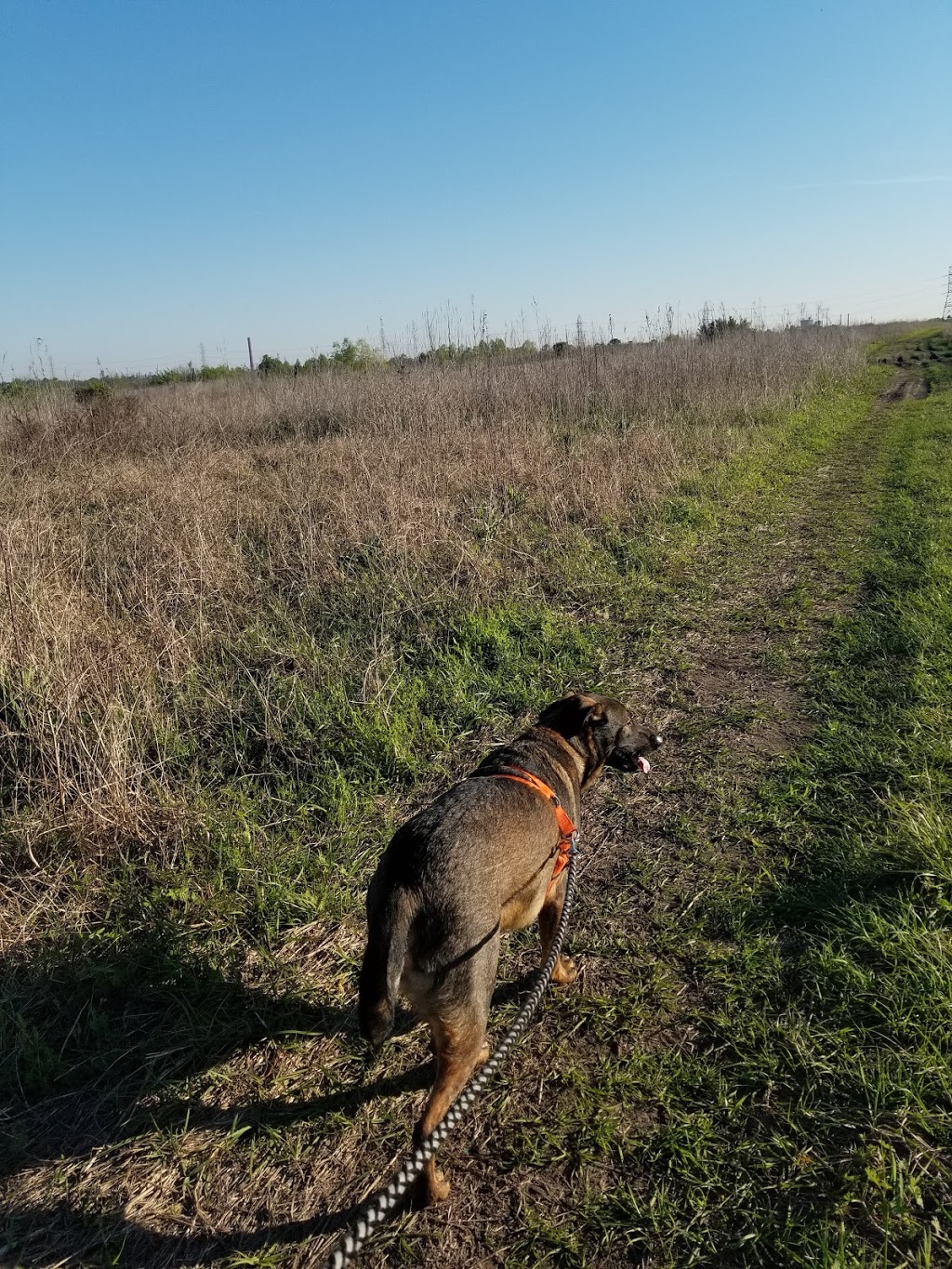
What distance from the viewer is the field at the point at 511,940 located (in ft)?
6.36

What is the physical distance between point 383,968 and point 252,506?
6505 mm

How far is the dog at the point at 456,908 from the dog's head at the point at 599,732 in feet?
1.80

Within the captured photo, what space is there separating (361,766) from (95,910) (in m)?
1.38

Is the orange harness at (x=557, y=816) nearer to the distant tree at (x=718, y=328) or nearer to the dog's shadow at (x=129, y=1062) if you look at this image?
the dog's shadow at (x=129, y=1062)

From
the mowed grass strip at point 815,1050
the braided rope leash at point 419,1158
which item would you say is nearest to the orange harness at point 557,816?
the braided rope leash at point 419,1158

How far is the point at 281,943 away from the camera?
2.76 meters

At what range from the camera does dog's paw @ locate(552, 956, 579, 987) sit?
8.58 ft

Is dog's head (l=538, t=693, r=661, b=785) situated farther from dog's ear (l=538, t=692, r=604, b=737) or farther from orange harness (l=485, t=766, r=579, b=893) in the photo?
orange harness (l=485, t=766, r=579, b=893)

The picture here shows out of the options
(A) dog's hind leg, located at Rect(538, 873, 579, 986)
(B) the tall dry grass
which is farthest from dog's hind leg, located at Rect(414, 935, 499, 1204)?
(B) the tall dry grass

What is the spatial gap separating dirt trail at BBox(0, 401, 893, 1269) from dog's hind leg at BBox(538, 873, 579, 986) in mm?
50

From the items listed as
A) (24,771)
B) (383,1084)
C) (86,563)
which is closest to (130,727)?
(24,771)

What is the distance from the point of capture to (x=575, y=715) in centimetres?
317

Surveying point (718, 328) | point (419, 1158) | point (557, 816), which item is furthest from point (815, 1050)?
point (718, 328)

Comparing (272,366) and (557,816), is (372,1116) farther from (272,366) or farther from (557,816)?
(272,366)
